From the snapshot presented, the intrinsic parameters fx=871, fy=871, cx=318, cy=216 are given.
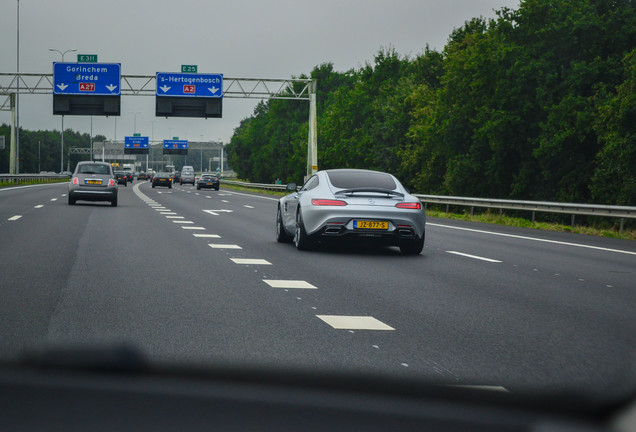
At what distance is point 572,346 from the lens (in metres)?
6.18

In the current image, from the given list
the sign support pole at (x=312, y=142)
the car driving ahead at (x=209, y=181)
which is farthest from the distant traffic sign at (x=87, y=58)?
the car driving ahead at (x=209, y=181)

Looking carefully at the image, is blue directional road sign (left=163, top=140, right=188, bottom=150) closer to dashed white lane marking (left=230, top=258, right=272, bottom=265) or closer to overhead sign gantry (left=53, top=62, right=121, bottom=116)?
overhead sign gantry (left=53, top=62, right=121, bottom=116)

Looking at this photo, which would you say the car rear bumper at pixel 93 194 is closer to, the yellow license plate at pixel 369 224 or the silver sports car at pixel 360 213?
the silver sports car at pixel 360 213

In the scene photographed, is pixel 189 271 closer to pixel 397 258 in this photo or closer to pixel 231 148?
pixel 397 258

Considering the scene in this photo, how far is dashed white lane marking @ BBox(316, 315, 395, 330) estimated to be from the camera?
6816 mm

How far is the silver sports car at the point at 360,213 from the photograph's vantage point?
13289 mm

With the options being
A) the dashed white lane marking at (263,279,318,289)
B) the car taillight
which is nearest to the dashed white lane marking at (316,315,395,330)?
the dashed white lane marking at (263,279,318,289)

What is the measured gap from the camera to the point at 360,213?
43.5ft

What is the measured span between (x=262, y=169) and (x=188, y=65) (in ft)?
215

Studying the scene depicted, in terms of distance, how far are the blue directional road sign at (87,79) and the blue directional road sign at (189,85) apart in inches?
106

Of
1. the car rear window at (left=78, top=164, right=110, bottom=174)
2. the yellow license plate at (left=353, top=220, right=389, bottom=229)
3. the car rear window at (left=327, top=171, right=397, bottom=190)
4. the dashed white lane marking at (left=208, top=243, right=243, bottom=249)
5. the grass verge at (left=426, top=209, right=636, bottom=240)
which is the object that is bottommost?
the grass verge at (left=426, top=209, right=636, bottom=240)

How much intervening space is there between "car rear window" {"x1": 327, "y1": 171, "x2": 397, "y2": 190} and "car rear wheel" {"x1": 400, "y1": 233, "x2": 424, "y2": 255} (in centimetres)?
93

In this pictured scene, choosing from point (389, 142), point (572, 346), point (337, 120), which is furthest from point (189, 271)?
point (337, 120)

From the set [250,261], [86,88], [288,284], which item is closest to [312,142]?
[86,88]
